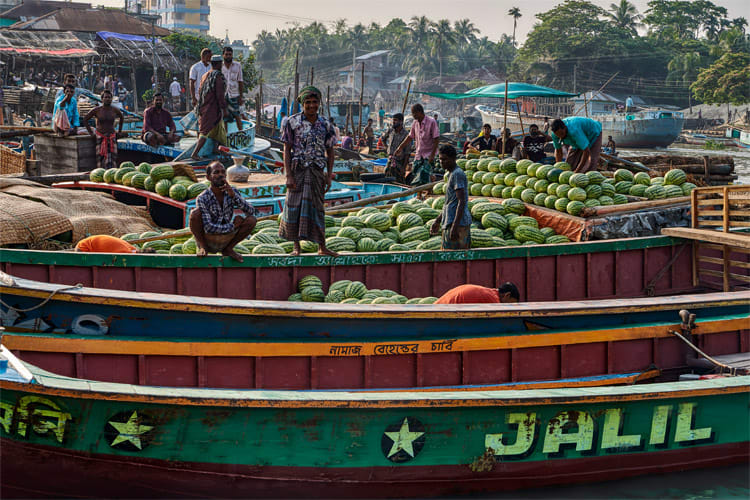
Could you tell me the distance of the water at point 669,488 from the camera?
5734 millimetres

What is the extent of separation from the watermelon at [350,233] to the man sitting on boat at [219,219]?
4.19ft

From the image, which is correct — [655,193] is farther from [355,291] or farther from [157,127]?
[157,127]

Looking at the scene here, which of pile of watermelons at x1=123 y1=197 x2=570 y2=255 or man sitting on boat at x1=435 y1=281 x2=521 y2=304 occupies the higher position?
pile of watermelons at x1=123 y1=197 x2=570 y2=255

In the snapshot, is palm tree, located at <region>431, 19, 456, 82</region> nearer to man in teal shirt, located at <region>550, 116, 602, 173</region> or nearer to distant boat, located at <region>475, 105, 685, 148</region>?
distant boat, located at <region>475, 105, 685, 148</region>

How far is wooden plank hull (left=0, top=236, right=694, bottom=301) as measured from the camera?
6641 mm

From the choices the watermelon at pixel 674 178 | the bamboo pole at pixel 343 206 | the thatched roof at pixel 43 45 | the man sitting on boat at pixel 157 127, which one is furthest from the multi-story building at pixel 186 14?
the watermelon at pixel 674 178

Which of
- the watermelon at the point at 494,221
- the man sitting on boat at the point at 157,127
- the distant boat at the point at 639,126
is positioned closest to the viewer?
the watermelon at the point at 494,221

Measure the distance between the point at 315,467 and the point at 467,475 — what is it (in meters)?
1.08

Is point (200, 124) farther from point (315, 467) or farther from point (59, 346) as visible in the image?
point (315, 467)

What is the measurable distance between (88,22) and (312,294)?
1530 inches

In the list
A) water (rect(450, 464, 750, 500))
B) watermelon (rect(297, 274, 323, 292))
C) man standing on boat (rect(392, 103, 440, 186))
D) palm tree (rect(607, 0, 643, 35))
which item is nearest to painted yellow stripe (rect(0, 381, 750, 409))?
water (rect(450, 464, 750, 500))

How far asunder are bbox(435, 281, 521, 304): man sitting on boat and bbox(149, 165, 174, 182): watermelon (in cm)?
558

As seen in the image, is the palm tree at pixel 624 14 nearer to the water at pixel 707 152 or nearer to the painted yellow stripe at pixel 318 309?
the water at pixel 707 152

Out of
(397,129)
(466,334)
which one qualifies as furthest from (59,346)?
(397,129)
